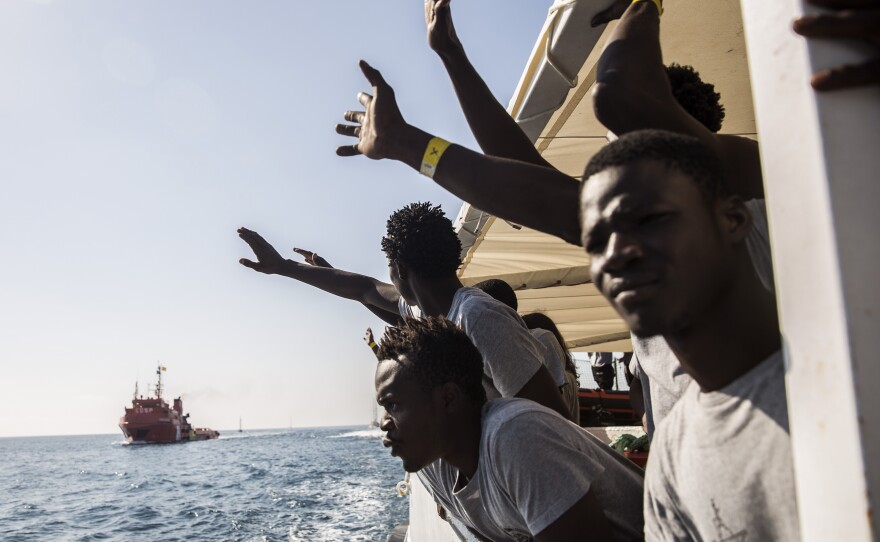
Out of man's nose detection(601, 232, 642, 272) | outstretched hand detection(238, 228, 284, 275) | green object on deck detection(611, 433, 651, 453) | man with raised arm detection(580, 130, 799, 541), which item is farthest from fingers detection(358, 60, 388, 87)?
green object on deck detection(611, 433, 651, 453)

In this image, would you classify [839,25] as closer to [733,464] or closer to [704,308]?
[704,308]

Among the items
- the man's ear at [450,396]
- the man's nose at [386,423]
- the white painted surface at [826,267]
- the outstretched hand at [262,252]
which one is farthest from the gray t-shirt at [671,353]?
the outstretched hand at [262,252]

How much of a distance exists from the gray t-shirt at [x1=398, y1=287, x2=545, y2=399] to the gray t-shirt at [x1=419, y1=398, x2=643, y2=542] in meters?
0.36

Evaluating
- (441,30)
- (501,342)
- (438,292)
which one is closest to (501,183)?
(441,30)

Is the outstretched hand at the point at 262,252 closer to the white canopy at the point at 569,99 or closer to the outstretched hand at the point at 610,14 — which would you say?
the white canopy at the point at 569,99

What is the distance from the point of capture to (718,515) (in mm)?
1188

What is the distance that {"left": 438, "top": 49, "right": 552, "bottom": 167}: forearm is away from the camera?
192 centimetres

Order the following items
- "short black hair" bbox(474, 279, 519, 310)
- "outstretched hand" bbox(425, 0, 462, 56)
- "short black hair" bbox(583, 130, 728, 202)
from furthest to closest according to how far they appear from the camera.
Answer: "short black hair" bbox(474, 279, 519, 310)
"outstretched hand" bbox(425, 0, 462, 56)
"short black hair" bbox(583, 130, 728, 202)

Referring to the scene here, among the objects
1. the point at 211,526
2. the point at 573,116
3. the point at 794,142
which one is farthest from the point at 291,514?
the point at 794,142

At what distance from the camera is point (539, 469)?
188cm

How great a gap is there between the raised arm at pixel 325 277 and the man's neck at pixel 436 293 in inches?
38.5

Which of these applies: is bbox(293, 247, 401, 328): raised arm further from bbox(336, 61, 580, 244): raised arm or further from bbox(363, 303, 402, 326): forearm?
bbox(336, 61, 580, 244): raised arm

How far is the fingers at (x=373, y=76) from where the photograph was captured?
1787 mm

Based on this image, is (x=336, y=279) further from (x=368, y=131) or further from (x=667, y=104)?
(x=667, y=104)
